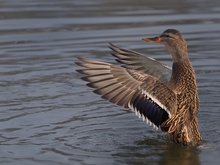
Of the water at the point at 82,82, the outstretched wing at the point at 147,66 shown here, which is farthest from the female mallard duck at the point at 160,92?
the outstretched wing at the point at 147,66

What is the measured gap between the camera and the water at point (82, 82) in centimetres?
971

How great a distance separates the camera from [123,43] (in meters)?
15.7

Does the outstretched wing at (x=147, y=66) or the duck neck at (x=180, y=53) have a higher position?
the duck neck at (x=180, y=53)

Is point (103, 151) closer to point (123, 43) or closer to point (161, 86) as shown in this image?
point (161, 86)

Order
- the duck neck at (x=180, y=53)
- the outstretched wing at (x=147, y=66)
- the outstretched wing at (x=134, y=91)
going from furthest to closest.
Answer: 1. the outstretched wing at (x=147, y=66)
2. the duck neck at (x=180, y=53)
3. the outstretched wing at (x=134, y=91)

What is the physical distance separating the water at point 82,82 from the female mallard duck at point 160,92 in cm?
28

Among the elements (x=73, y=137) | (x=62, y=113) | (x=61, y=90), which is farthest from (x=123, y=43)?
(x=73, y=137)

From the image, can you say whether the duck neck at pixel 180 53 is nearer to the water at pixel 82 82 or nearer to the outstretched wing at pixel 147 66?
the outstretched wing at pixel 147 66

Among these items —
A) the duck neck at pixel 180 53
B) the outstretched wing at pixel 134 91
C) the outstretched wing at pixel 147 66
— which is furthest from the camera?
the outstretched wing at pixel 147 66

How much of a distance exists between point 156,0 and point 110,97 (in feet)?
39.0

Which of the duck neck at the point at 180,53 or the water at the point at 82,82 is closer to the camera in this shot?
the water at the point at 82,82

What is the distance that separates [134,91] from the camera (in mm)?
9805

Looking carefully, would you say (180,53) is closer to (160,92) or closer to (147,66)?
(160,92)

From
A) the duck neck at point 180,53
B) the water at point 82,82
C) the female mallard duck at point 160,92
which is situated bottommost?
the water at point 82,82
